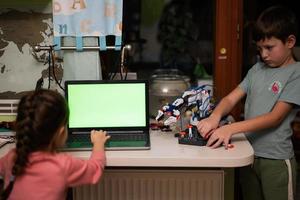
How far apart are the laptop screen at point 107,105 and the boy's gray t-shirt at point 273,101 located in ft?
1.56

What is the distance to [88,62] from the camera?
2.07 metres

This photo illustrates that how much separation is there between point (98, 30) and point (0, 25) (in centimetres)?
54

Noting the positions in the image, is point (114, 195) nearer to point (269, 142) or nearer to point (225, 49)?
point (269, 142)

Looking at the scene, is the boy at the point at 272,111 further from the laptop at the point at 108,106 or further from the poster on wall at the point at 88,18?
the poster on wall at the point at 88,18

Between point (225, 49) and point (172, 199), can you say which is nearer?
point (172, 199)

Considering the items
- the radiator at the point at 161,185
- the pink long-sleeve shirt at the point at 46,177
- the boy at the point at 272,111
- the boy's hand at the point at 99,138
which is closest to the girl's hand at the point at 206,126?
the boy at the point at 272,111

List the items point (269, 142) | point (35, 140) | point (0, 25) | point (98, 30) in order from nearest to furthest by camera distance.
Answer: point (35, 140), point (269, 142), point (98, 30), point (0, 25)

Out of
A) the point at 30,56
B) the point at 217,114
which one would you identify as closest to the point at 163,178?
the point at 217,114

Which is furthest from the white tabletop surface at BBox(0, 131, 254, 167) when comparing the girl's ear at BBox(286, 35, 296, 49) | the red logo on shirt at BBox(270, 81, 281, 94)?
the girl's ear at BBox(286, 35, 296, 49)

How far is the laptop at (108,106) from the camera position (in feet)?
5.95

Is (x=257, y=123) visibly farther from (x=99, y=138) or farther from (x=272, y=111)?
(x=99, y=138)

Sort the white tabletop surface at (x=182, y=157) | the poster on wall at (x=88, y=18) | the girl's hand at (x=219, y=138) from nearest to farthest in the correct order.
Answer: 1. the white tabletop surface at (x=182, y=157)
2. the girl's hand at (x=219, y=138)
3. the poster on wall at (x=88, y=18)

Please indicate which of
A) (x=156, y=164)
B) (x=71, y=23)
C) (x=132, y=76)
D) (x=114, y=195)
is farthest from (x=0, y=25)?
(x=156, y=164)

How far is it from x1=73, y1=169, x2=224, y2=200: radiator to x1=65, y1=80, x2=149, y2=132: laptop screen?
0.21 metres
